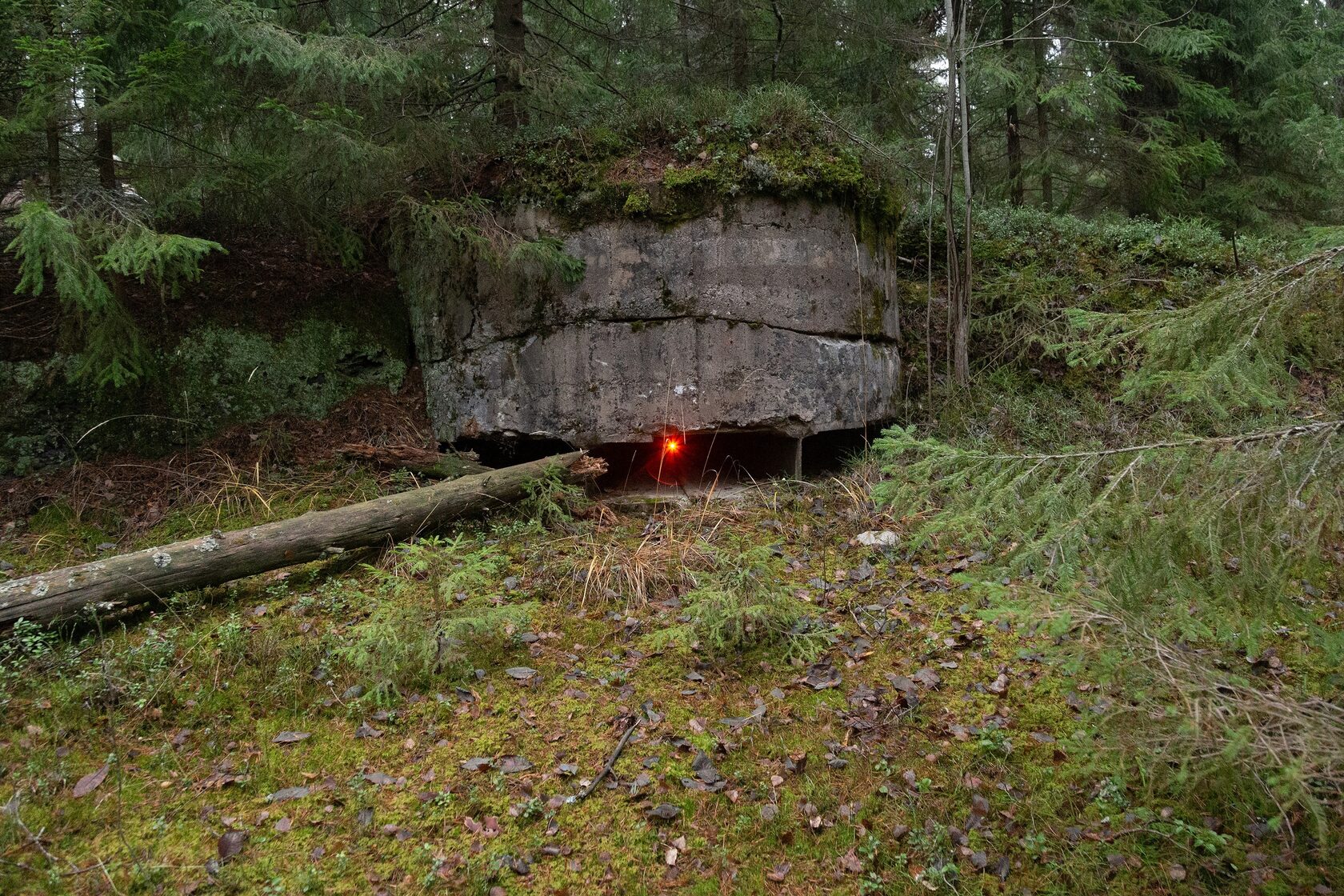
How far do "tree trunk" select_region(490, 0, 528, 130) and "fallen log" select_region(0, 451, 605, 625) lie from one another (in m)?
3.55

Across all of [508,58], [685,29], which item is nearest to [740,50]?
[685,29]

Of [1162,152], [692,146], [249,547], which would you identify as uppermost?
[1162,152]

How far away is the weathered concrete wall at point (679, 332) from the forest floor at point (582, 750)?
164 cm

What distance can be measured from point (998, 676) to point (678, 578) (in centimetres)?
205

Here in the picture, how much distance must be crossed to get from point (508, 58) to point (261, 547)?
4.89 metres

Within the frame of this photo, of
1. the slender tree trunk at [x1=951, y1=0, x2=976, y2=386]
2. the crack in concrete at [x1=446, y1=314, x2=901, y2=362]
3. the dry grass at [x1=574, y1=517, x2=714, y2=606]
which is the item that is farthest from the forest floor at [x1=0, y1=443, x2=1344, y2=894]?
the slender tree trunk at [x1=951, y1=0, x2=976, y2=386]

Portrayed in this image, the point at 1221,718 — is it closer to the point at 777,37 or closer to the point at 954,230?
the point at 954,230

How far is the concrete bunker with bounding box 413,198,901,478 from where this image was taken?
20.9 feet

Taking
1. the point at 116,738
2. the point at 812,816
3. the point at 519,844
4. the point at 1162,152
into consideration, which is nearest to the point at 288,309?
the point at 116,738

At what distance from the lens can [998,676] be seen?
13.5ft

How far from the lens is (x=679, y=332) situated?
6.37m

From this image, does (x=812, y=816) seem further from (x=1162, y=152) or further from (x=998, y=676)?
(x=1162, y=152)

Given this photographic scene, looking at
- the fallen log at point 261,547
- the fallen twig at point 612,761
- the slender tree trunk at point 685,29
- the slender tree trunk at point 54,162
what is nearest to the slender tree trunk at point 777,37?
the slender tree trunk at point 685,29

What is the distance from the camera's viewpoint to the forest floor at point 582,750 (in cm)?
303
